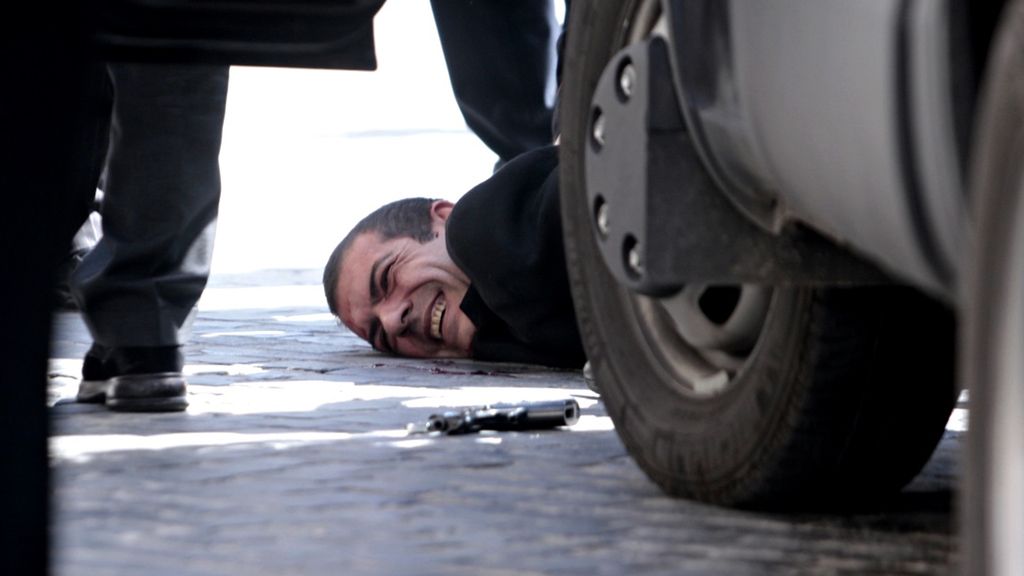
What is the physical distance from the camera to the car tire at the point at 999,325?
153 centimetres

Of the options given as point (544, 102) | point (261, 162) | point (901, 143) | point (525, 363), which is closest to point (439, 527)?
point (901, 143)

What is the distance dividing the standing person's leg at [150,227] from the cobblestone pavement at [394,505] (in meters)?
0.11

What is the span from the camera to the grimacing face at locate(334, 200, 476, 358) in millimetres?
5801

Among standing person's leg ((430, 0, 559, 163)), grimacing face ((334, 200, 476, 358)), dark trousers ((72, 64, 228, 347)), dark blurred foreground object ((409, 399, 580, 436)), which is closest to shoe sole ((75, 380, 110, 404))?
dark trousers ((72, 64, 228, 347))

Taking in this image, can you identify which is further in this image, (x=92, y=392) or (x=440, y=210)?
(x=440, y=210)

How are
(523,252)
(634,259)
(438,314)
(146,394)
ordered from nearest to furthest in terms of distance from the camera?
1. (634,259)
2. (146,394)
3. (523,252)
4. (438,314)

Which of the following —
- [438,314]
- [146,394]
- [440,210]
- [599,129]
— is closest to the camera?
[599,129]

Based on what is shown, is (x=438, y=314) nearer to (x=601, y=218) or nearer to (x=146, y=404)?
(x=146, y=404)

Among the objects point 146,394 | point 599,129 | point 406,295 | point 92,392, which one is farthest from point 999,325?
point 406,295

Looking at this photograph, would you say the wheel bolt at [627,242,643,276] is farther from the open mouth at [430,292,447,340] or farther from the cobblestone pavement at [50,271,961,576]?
the open mouth at [430,292,447,340]

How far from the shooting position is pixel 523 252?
17.0 feet

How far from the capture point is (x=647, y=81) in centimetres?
245

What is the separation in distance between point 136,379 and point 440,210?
6.44ft

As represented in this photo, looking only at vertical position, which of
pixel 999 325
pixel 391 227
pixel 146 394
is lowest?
pixel 146 394
